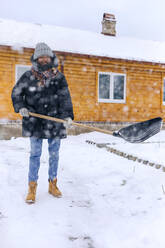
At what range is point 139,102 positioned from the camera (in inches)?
483

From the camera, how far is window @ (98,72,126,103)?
1165 centimetres

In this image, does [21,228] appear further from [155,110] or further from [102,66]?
[155,110]

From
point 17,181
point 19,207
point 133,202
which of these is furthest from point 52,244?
point 17,181

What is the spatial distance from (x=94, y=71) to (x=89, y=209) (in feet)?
28.7

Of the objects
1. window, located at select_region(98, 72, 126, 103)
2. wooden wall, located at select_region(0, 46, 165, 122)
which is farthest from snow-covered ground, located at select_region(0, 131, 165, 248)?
window, located at select_region(98, 72, 126, 103)

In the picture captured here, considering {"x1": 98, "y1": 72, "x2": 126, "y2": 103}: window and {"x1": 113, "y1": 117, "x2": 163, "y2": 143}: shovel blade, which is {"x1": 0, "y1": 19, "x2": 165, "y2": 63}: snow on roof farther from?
{"x1": 113, "y1": 117, "x2": 163, "y2": 143}: shovel blade

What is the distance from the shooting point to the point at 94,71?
37.3 ft

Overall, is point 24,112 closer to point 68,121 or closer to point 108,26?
point 68,121

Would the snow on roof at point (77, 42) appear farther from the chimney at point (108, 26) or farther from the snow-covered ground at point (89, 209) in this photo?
the snow-covered ground at point (89, 209)

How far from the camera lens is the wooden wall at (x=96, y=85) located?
33.6ft

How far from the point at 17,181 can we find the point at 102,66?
8.13 metres

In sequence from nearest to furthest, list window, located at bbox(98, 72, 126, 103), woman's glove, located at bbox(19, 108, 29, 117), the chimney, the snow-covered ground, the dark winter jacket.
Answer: the snow-covered ground, woman's glove, located at bbox(19, 108, 29, 117), the dark winter jacket, window, located at bbox(98, 72, 126, 103), the chimney

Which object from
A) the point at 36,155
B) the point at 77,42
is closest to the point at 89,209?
the point at 36,155

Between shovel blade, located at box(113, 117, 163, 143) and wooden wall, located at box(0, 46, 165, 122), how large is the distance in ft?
24.4
